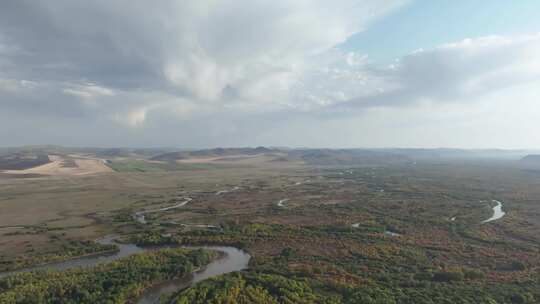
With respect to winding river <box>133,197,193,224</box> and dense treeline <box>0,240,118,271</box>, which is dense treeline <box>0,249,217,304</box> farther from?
winding river <box>133,197,193,224</box>

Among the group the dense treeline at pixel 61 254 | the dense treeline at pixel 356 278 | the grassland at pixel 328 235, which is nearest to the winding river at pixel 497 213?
the grassland at pixel 328 235

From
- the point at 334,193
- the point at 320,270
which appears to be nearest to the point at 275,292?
the point at 320,270

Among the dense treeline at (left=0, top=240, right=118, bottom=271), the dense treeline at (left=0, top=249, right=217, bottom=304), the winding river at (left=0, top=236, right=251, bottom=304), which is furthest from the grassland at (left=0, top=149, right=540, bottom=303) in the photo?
the dense treeline at (left=0, top=249, right=217, bottom=304)

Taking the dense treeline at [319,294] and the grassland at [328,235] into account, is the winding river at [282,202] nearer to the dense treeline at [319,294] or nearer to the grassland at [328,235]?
the grassland at [328,235]

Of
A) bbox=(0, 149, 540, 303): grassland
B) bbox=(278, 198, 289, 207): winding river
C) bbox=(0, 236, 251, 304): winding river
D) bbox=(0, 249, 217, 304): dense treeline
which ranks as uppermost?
bbox=(0, 249, 217, 304): dense treeline

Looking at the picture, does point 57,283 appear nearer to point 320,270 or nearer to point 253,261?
point 253,261

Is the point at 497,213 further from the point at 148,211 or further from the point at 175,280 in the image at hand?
the point at 148,211

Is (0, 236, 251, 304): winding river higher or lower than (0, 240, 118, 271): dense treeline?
lower
